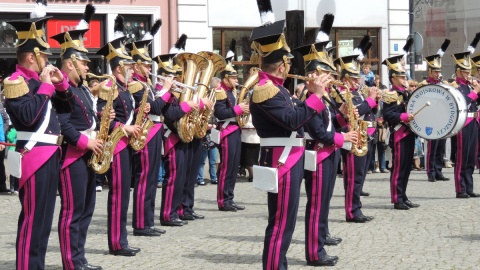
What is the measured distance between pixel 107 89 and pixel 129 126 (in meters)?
0.43

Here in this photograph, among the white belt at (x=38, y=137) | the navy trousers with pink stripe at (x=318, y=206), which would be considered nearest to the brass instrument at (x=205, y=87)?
the navy trousers with pink stripe at (x=318, y=206)

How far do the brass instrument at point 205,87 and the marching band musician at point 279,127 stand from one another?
11.8 feet

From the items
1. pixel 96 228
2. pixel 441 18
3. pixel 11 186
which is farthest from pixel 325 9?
pixel 96 228

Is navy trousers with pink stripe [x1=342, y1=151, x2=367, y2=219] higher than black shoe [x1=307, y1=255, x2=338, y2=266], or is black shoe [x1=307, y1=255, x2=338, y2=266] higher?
navy trousers with pink stripe [x1=342, y1=151, x2=367, y2=219]

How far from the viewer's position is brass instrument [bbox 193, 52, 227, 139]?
11727 mm

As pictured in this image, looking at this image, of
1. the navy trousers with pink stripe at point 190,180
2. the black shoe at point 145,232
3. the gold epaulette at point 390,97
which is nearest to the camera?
the black shoe at point 145,232

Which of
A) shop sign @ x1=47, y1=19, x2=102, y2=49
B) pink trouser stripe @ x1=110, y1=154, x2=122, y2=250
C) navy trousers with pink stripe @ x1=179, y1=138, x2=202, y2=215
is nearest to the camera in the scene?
pink trouser stripe @ x1=110, y1=154, x2=122, y2=250

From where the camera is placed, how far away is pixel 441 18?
2781 cm

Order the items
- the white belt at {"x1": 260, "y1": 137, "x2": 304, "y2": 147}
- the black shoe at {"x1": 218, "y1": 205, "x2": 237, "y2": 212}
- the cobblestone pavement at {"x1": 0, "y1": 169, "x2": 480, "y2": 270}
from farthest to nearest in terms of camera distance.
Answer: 1. the black shoe at {"x1": 218, "y1": 205, "x2": 237, "y2": 212}
2. the cobblestone pavement at {"x1": 0, "y1": 169, "x2": 480, "y2": 270}
3. the white belt at {"x1": 260, "y1": 137, "x2": 304, "y2": 147}

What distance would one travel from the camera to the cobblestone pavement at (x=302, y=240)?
30.3 feet

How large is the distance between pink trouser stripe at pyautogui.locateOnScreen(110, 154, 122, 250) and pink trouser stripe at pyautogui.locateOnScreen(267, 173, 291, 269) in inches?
87.6

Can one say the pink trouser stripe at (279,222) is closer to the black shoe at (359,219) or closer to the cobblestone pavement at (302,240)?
the cobblestone pavement at (302,240)

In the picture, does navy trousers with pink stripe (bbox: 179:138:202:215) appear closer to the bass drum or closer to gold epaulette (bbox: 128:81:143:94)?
gold epaulette (bbox: 128:81:143:94)

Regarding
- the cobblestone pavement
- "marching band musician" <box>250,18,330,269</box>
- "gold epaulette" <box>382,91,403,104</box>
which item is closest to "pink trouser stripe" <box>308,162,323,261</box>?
the cobblestone pavement
